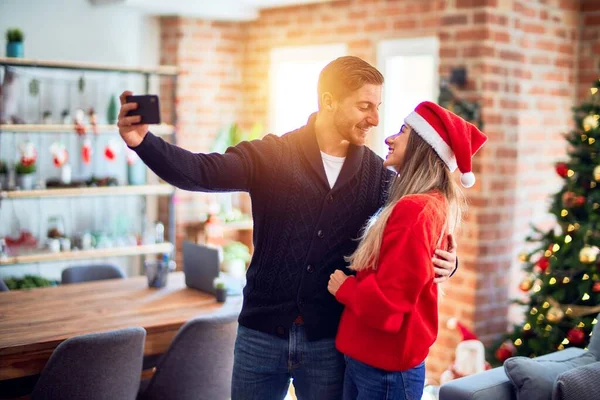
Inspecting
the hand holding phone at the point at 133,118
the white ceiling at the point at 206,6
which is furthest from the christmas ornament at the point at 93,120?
the hand holding phone at the point at 133,118

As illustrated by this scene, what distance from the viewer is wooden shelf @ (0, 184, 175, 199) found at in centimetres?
485

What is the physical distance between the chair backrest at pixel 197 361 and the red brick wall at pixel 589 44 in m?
3.06

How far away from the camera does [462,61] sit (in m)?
4.26

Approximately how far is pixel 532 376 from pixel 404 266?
1.08 meters

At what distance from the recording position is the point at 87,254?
510cm

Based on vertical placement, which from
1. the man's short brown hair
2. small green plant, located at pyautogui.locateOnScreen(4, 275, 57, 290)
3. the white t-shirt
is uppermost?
the man's short brown hair

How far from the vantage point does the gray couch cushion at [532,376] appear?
2.75 m

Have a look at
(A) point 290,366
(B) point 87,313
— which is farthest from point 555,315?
(B) point 87,313

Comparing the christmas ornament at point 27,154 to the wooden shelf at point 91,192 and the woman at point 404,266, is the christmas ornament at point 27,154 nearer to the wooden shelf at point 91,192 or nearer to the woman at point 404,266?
the wooden shelf at point 91,192

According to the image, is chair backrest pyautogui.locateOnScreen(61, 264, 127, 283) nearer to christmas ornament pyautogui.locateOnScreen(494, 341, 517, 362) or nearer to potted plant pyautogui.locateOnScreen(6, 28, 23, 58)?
potted plant pyautogui.locateOnScreen(6, 28, 23, 58)

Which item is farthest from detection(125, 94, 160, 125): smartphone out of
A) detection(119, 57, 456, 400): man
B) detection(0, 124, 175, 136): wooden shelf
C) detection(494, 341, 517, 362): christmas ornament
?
detection(0, 124, 175, 136): wooden shelf

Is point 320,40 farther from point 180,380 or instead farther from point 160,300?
point 180,380

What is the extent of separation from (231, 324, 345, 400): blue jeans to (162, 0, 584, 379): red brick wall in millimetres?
2217

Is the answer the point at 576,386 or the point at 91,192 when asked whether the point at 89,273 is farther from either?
the point at 576,386
